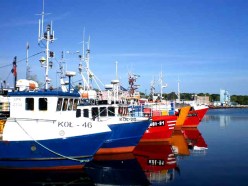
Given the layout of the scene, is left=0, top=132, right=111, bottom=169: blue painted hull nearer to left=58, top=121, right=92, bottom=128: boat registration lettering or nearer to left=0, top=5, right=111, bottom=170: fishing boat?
left=0, top=5, right=111, bottom=170: fishing boat

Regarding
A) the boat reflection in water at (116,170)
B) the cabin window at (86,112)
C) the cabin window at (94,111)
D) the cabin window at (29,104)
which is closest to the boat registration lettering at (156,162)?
the boat reflection in water at (116,170)

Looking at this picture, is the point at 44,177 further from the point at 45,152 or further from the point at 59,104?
the point at 59,104

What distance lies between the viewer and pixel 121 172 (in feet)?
73.0

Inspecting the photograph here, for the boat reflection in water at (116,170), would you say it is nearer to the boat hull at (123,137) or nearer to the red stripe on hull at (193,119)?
the boat hull at (123,137)

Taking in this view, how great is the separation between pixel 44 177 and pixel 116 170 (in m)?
5.28

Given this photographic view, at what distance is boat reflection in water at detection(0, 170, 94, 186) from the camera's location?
62.1 ft

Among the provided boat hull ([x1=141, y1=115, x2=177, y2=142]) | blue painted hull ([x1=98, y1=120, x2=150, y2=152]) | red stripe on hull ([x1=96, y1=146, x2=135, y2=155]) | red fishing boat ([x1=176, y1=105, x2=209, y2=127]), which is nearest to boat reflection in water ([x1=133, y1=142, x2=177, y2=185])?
boat hull ([x1=141, y1=115, x2=177, y2=142])

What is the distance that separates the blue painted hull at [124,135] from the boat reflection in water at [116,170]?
36.0 inches

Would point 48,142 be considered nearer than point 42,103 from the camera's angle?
Yes

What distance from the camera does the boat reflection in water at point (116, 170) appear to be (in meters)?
20.0

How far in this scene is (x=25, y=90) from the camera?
2250 cm

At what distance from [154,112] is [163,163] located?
13412 mm

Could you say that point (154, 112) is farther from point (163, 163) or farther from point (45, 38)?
point (45, 38)

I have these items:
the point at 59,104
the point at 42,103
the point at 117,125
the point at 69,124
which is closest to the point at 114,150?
the point at 117,125
